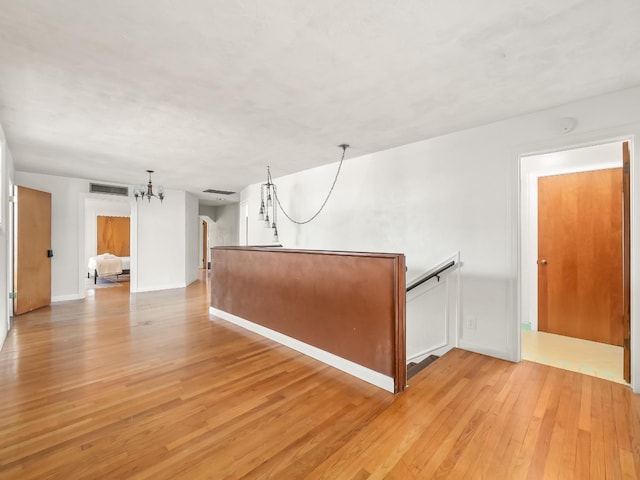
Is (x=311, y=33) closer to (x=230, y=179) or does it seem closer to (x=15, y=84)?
(x=15, y=84)

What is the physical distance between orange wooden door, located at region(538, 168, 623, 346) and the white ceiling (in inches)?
65.9

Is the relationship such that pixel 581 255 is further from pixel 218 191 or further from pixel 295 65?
pixel 218 191

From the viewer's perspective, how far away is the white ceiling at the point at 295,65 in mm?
1575

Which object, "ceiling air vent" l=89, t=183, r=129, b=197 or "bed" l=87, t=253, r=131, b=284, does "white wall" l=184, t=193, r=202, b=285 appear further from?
"bed" l=87, t=253, r=131, b=284

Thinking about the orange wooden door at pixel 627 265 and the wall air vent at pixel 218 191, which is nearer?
the orange wooden door at pixel 627 265

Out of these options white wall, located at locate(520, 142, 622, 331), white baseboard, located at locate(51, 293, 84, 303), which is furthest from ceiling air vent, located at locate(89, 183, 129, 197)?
white wall, located at locate(520, 142, 622, 331)

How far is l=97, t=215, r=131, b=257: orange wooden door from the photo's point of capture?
383 inches

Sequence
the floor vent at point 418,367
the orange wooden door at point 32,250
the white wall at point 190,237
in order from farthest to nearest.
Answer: the white wall at point 190,237 → the orange wooden door at point 32,250 → the floor vent at point 418,367

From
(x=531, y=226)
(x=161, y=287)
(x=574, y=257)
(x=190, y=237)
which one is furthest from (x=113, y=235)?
(x=574, y=257)

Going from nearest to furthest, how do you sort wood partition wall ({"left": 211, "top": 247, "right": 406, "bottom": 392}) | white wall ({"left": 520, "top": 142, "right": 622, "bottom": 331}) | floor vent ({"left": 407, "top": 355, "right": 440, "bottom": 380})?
wood partition wall ({"left": 211, "top": 247, "right": 406, "bottom": 392}) < floor vent ({"left": 407, "top": 355, "right": 440, "bottom": 380}) < white wall ({"left": 520, "top": 142, "right": 622, "bottom": 331})

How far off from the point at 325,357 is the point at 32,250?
5.55m

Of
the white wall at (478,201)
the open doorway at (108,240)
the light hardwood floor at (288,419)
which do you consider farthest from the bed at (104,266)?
the white wall at (478,201)

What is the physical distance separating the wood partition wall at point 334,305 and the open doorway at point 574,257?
6.08 ft

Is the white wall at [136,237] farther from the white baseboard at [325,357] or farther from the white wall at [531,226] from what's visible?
the white wall at [531,226]
